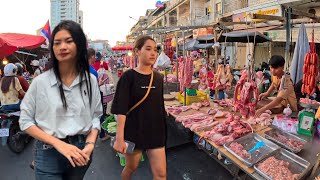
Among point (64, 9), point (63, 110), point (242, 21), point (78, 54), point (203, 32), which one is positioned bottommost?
point (63, 110)

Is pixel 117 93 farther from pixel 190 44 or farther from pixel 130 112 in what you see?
pixel 190 44

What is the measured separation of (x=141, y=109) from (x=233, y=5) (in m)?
21.3

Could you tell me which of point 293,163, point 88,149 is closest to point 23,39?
point 88,149

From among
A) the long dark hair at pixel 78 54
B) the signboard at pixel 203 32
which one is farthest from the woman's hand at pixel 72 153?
the signboard at pixel 203 32

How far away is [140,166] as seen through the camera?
4.55 m

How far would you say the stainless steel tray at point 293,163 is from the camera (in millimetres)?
2379

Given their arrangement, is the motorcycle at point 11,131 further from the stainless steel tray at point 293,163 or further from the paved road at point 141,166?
the stainless steel tray at point 293,163

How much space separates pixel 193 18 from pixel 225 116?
2839 centimetres

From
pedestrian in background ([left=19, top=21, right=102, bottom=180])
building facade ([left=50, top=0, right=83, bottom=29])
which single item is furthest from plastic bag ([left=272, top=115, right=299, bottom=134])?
building facade ([left=50, top=0, right=83, bottom=29])

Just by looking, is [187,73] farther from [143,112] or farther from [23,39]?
[23,39]

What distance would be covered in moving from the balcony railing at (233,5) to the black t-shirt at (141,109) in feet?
65.6

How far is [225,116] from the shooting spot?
4242mm

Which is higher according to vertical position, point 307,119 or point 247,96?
point 247,96

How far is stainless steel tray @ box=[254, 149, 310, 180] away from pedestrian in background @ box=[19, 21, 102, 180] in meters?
1.64
